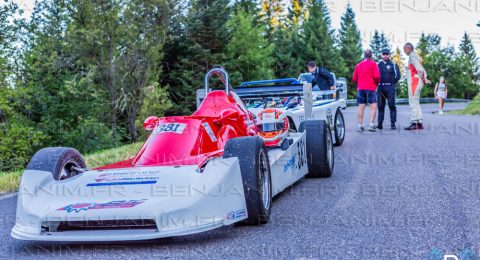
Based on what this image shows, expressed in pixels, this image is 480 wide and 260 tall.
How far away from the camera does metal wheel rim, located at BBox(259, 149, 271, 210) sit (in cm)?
564

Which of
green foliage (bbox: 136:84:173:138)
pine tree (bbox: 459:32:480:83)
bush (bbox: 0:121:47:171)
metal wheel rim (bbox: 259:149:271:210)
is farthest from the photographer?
pine tree (bbox: 459:32:480:83)

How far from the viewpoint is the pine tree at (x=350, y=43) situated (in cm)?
7591

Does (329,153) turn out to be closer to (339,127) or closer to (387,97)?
(339,127)

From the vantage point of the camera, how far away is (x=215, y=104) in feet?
23.4

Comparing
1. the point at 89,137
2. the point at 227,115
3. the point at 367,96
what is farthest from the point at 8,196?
the point at 89,137

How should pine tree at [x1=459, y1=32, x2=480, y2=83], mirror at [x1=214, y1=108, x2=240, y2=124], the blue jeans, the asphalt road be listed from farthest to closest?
1. pine tree at [x1=459, y1=32, x2=480, y2=83]
2. the blue jeans
3. mirror at [x1=214, y1=108, x2=240, y2=124]
4. the asphalt road

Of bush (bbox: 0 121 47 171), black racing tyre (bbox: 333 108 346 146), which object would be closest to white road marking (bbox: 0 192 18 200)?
black racing tyre (bbox: 333 108 346 146)

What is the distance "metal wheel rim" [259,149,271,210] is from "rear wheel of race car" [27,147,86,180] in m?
1.61

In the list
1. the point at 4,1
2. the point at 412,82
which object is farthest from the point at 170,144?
the point at 4,1

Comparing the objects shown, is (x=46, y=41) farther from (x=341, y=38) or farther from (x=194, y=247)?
(x=341, y=38)

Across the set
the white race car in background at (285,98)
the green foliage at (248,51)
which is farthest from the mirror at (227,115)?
the green foliage at (248,51)

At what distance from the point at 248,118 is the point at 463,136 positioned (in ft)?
22.8

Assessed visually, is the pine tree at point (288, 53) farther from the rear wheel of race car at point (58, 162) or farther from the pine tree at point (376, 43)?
the pine tree at point (376, 43)

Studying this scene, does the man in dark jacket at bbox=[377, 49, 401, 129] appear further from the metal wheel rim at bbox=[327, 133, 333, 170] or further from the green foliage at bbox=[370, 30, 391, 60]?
the green foliage at bbox=[370, 30, 391, 60]
